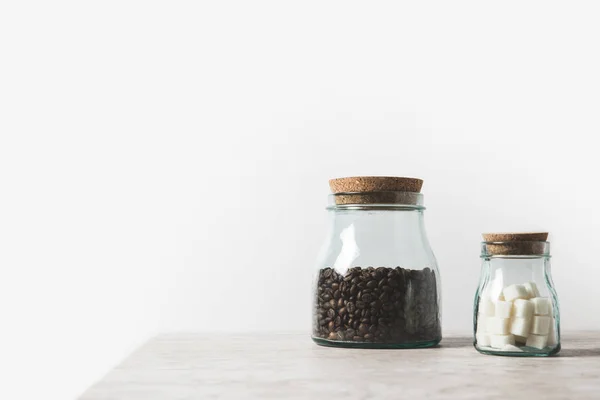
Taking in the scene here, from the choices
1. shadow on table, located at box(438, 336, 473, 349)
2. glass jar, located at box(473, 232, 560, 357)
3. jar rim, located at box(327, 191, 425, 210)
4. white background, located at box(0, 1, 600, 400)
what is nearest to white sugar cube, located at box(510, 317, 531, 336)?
glass jar, located at box(473, 232, 560, 357)

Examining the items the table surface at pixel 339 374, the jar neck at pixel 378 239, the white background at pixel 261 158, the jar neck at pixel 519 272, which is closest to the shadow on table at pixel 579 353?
the table surface at pixel 339 374

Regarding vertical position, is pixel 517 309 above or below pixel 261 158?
below

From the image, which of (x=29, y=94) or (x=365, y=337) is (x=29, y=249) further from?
(x=365, y=337)

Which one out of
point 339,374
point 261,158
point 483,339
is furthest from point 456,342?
Answer: point 261,158

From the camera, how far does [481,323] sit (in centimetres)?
114

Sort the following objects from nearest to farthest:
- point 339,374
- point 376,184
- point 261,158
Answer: point 339,374 → point 376,184 → point 261,158

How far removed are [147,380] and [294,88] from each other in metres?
0.90

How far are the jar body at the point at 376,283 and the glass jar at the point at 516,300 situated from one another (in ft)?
0.30

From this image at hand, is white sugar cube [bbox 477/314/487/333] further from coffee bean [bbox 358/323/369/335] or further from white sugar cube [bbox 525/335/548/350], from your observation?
coffee bean [bbox 358/323/369/335]

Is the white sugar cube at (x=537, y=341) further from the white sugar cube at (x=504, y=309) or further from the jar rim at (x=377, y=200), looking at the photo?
the jar rim at (x=377, y=200)

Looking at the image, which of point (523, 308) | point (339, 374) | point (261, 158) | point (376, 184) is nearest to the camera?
point (339, 374)

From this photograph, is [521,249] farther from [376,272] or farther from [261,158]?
[261,158]

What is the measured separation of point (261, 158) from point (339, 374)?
2.60ft

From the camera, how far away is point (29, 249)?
1696 mm
